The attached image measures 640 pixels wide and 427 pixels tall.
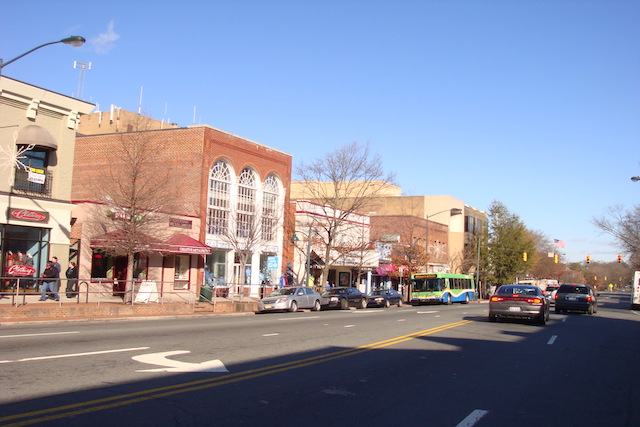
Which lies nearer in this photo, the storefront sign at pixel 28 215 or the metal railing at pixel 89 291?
the metal railing at pixel 89 291

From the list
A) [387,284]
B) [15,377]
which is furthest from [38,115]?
[387,284]

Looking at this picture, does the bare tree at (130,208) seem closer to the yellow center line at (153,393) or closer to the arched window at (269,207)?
the arched window at (269,207)

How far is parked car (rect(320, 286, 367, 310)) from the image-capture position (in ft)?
115

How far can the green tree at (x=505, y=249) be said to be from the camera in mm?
80312

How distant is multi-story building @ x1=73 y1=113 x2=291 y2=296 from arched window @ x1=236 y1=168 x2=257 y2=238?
0.22 ft

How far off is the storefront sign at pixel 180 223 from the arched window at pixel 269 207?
7.22 meters

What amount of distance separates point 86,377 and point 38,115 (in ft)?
71.3

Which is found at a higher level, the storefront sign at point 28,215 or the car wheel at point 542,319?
the storefront sign at point 28,215

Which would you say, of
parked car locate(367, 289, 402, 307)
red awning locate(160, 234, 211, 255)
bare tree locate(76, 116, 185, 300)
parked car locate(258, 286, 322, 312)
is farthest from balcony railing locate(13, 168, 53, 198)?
parked car locate(367, 289, 402, 307)

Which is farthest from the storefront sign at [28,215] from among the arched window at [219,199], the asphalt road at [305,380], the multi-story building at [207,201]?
the asphalt road at [305,380]

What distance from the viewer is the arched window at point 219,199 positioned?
3691 centimetres

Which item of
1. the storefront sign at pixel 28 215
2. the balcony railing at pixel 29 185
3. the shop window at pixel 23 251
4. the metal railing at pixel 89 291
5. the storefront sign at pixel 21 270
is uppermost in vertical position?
the balcony railing at pixel 29 185

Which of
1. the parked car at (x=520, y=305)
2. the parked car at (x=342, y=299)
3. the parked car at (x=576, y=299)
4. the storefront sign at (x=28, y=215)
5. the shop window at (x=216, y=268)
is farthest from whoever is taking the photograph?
the shop window at (x=216, y=268)

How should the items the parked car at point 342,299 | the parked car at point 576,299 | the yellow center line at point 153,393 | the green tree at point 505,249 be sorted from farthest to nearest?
1. the green tree at point 505,249
2. the parked car at point 342,299
3. the parked car at point 576,299
4. the yellow center line at point 153,393
